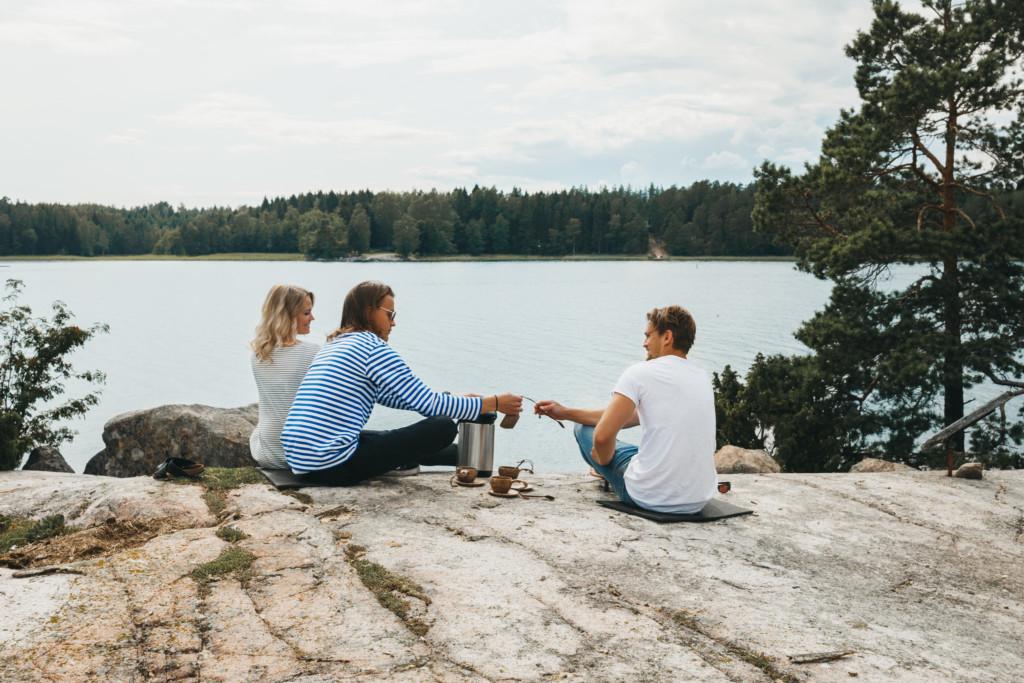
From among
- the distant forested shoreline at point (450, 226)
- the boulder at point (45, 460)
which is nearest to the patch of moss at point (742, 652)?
the boulder at point (45, 460)

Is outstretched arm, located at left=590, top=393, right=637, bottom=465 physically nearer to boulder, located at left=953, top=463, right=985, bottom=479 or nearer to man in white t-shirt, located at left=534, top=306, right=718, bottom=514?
man in white t-shirt, located at left=534, top=306, right=718, bottom=514

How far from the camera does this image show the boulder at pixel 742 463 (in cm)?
1038

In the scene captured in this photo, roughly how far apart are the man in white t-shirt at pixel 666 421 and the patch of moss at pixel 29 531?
3.56m

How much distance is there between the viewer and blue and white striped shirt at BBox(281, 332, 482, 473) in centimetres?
576

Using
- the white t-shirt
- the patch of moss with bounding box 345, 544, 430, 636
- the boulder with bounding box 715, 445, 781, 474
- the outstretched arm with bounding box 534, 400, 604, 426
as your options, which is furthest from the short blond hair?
the boulder with bounding box 715, 445, 781, 474

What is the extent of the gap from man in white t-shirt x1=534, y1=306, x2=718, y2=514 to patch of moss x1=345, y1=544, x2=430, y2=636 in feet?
5.67

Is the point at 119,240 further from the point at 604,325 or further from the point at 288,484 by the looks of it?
the point at 288,484

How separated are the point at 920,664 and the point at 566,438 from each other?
22106 millimetres

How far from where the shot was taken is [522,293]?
6756 centimetres

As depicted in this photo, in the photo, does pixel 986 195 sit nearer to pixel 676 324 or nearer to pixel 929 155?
pixel 929 155

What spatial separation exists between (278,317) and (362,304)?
93cm

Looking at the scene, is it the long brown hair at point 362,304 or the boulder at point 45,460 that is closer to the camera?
the long brown hair at point 362,304

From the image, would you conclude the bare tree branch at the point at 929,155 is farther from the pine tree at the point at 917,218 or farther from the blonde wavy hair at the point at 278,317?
the blonde wavy hair at the point at 278,317

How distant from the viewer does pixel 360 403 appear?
5.89 metres
